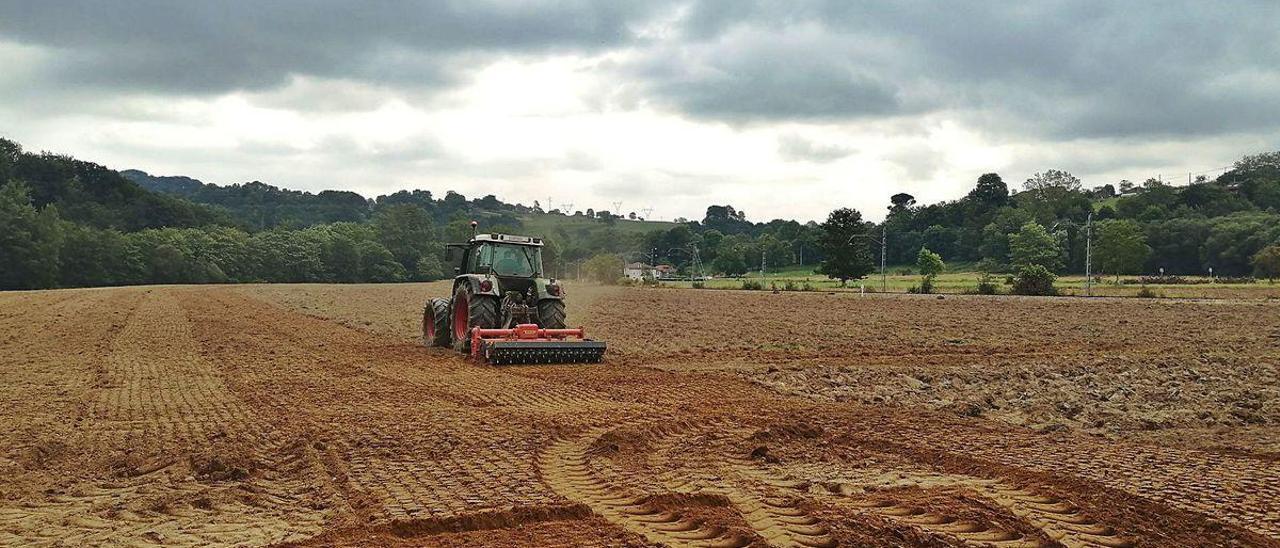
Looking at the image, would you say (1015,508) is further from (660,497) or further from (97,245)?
(97,245)

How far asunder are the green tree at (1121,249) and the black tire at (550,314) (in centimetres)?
7639

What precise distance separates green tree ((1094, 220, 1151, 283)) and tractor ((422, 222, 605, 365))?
75.9 m

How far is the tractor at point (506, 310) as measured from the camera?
15.5m

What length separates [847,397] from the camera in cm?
1196

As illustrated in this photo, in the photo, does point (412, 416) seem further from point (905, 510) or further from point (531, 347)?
point (905, 510)

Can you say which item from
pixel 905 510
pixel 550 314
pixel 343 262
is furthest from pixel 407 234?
pixel 905 510

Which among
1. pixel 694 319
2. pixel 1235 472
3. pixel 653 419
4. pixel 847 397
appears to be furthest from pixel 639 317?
pixel 1235 472

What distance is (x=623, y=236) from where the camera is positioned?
7288cm

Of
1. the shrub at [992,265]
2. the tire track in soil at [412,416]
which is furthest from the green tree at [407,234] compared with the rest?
the tire track in soil at [412,416]

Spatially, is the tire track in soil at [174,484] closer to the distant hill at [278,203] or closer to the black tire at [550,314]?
the black tire at [550,314]

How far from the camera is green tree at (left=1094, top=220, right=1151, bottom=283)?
80.4 m

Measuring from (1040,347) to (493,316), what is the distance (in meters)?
11.6

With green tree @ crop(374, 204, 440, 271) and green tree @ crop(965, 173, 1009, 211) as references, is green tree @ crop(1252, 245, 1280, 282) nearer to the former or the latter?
green tree @ crop(965, 173, 1009, 211)

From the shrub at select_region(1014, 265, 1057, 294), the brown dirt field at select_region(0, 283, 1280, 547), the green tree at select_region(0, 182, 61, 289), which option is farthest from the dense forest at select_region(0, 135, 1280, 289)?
the brown dirt field at select_region(0, 283, 1280, 547)
